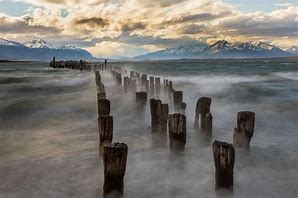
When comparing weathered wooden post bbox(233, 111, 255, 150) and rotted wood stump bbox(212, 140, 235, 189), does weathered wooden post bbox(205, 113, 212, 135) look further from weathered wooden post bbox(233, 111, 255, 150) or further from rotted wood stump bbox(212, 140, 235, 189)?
rotted wood stump bbox(212, 140, 235, 189)

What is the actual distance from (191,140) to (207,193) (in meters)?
4.48

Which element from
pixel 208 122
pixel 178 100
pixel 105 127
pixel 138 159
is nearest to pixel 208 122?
pixel 208 122

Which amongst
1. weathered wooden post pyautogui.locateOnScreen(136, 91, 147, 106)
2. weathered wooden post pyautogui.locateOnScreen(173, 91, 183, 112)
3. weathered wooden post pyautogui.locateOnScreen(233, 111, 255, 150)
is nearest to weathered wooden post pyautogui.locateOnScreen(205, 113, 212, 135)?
weathered wooden post pyautogui.locateOnScreen(233, 111, 255, 150)

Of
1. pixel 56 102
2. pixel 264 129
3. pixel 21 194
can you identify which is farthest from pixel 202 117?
pixel 56 102

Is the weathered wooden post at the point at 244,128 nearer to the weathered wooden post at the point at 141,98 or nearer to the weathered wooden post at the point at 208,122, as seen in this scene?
the weathered wooden post at the point at 208,122

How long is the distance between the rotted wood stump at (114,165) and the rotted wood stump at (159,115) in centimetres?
496

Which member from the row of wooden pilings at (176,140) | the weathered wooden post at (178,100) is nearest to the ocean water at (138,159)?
the row of wooden pilings at (176,140)

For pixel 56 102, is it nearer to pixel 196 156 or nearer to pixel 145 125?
pixel 145 125

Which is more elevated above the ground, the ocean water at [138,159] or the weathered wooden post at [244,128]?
the weathered wooden post at [244,128]

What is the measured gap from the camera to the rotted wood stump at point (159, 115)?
1265 cm

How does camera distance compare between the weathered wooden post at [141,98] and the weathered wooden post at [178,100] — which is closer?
the weathered wooden post at [178,100]

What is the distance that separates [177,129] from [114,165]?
319 centimetres

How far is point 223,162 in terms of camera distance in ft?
25.4

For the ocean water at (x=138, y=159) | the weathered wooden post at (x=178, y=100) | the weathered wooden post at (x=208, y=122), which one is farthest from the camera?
the weathered wooden post at (x=178, y=100)
